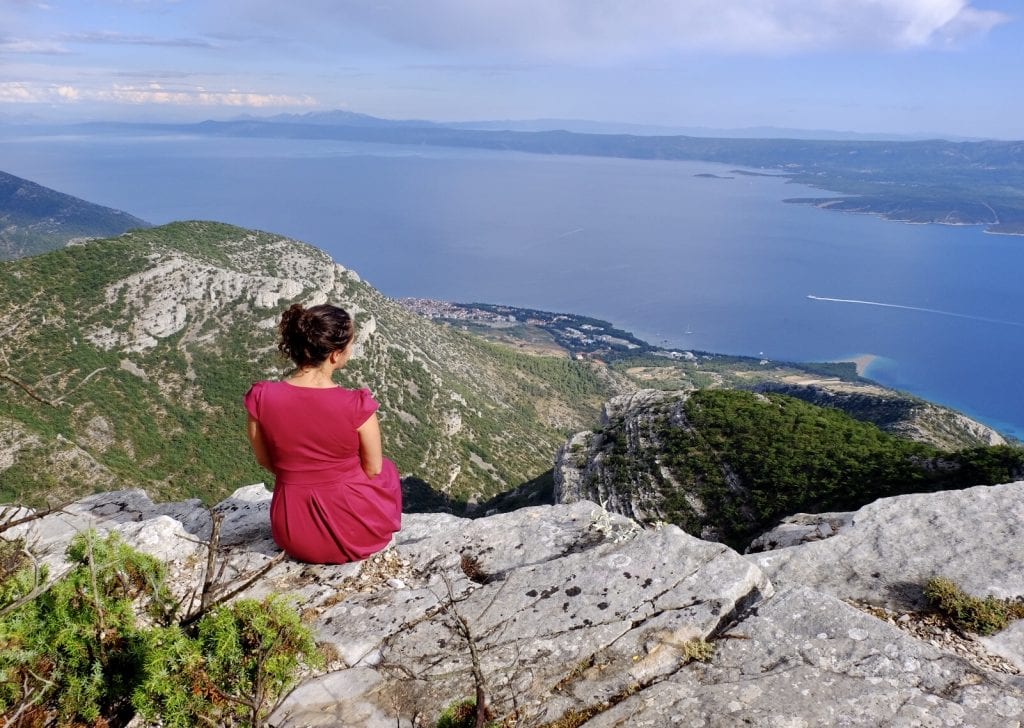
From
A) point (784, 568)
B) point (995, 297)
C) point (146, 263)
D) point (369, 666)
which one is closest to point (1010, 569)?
point (784, 568)

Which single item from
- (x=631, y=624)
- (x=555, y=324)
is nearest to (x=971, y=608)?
(x=631, y=624)

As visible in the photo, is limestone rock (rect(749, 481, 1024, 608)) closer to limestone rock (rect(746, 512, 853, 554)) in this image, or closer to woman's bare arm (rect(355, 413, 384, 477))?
limestone rock (rect(746, 512, 853, 554))

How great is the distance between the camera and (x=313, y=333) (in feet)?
14.1

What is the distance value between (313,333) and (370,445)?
102 cm

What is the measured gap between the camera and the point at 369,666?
3.81 m

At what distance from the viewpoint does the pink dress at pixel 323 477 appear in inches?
178

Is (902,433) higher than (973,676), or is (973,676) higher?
(973,676)

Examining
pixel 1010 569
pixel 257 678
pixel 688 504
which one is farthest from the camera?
pixel 688 504

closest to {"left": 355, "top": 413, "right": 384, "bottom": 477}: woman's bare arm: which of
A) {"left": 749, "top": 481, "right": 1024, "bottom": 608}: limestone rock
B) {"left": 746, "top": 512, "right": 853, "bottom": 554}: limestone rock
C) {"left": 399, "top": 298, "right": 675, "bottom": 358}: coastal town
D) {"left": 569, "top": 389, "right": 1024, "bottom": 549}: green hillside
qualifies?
{"left": 749, "top": 481, "right": 1024, "bottom": 608}: limestone rock

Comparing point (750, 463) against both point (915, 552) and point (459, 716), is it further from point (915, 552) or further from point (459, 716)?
point (459, 716)

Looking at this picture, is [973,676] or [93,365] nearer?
[973,676]

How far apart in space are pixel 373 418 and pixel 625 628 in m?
2.47

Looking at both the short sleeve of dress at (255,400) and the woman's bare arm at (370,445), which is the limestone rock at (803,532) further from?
the short sleeve of dress at (255,400)

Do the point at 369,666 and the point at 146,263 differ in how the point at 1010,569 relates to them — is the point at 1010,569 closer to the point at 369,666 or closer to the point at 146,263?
the point at 369,666
